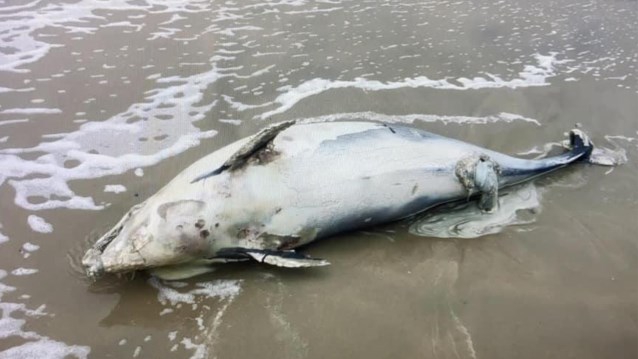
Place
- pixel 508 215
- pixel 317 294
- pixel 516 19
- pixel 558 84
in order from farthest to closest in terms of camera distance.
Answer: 1. pixel 516 19
2. pixel 558 84
3. pixel 508 215
4. pixel 317 294

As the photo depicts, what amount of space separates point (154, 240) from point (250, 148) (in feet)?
2.78

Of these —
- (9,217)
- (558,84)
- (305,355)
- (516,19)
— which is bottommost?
(305,355)

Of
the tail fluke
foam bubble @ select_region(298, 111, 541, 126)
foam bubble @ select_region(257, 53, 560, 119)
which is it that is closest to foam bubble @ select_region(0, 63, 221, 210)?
foam bubble @ select_region(257, 53, 560, 119)

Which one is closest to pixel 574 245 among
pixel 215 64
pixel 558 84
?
pixel 558 84

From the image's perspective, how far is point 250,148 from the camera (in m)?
3.29

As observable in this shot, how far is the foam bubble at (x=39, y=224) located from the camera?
3497 mm

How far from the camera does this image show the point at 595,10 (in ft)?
23.7

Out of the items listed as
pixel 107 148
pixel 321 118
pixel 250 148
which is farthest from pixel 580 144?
pixel 107 148

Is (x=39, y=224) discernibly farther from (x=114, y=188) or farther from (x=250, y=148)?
(x=250, y=148)

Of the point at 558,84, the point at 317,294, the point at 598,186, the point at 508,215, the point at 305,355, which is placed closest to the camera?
the point at 305,355

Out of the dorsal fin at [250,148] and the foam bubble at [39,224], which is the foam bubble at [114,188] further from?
the dorsal fin at [250,148]

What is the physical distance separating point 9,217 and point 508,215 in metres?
3.76

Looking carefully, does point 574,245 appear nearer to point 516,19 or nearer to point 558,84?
point 558,84

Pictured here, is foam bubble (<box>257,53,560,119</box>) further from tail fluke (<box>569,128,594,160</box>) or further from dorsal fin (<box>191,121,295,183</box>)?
dorsal fin (<box>191,121,295,183</box>)
